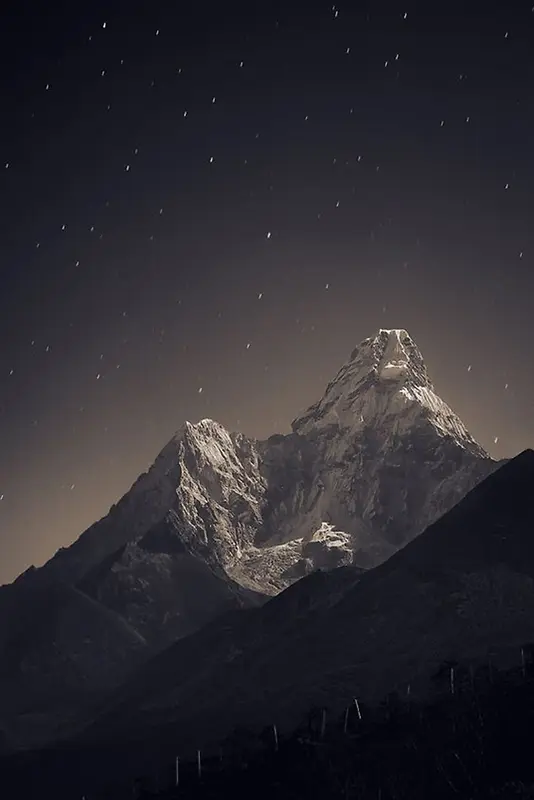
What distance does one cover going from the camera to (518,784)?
199750mm

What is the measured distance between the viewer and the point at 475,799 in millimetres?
199875

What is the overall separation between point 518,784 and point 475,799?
25.4 ft
